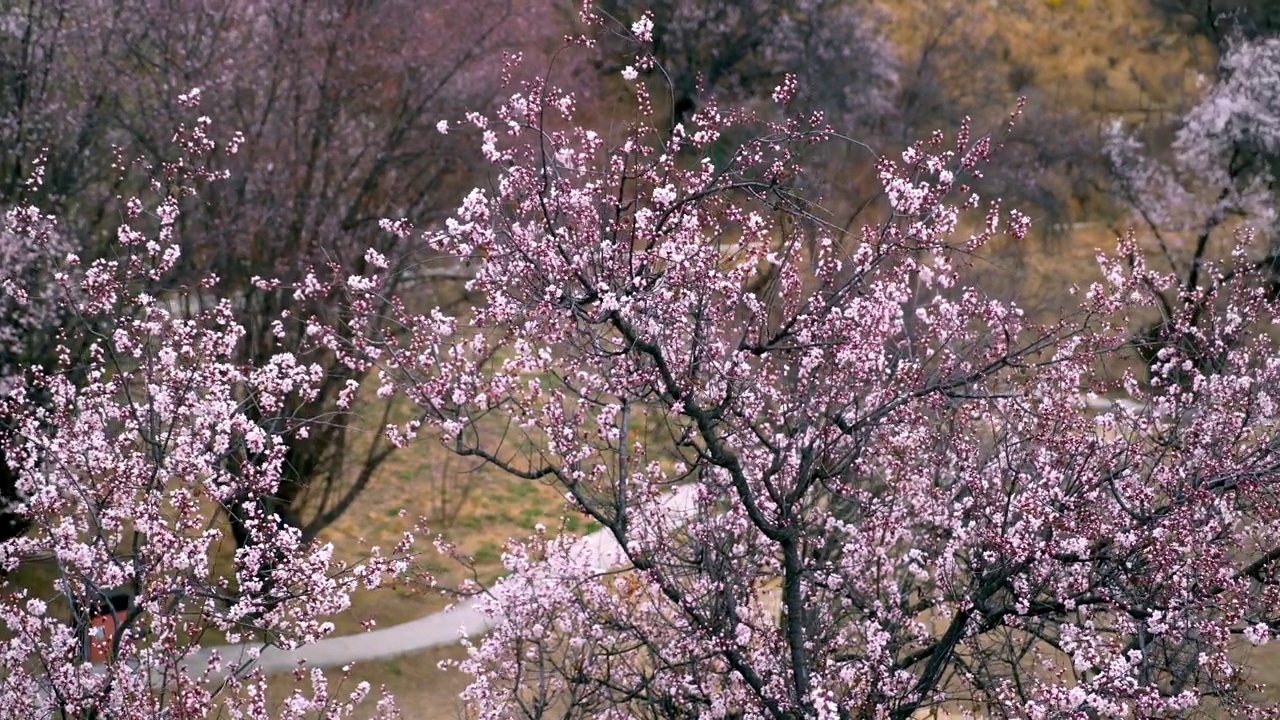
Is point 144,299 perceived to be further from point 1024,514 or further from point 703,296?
point 1024,514

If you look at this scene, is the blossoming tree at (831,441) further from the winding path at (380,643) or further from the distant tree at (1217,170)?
the distant tree at (1217,170)

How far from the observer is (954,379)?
6.59 metres

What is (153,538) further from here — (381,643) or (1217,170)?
(1217,170)

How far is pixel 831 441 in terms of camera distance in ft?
21.2

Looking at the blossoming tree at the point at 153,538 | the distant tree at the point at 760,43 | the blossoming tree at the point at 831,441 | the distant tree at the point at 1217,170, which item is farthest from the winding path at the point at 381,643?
the distant tree at the point at 760,43

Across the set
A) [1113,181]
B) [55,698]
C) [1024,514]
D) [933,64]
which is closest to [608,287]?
[1024,514]

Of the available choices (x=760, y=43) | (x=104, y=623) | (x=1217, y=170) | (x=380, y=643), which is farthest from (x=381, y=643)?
(x=760, y=43)

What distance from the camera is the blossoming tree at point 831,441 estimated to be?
20.4 ft

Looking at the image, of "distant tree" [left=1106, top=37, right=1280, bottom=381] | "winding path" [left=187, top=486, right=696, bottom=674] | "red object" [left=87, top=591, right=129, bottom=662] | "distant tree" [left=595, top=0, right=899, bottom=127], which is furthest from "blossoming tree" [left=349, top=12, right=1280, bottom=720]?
"distant tree" [left=595, top=0, right=899, bottom=127]

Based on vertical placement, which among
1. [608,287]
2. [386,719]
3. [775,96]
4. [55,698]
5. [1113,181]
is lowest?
[55,698]

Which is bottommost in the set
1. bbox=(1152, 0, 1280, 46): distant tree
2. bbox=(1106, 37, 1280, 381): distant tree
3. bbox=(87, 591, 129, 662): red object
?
bbox=(87, 591, 129, 662): red object

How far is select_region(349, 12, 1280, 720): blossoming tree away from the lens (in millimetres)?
6227

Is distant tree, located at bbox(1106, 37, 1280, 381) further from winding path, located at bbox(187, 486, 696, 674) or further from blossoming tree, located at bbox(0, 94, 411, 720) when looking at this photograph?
blossoming tree, located at bbox(0, 94, 411, 720)

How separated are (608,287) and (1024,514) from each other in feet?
7.30
